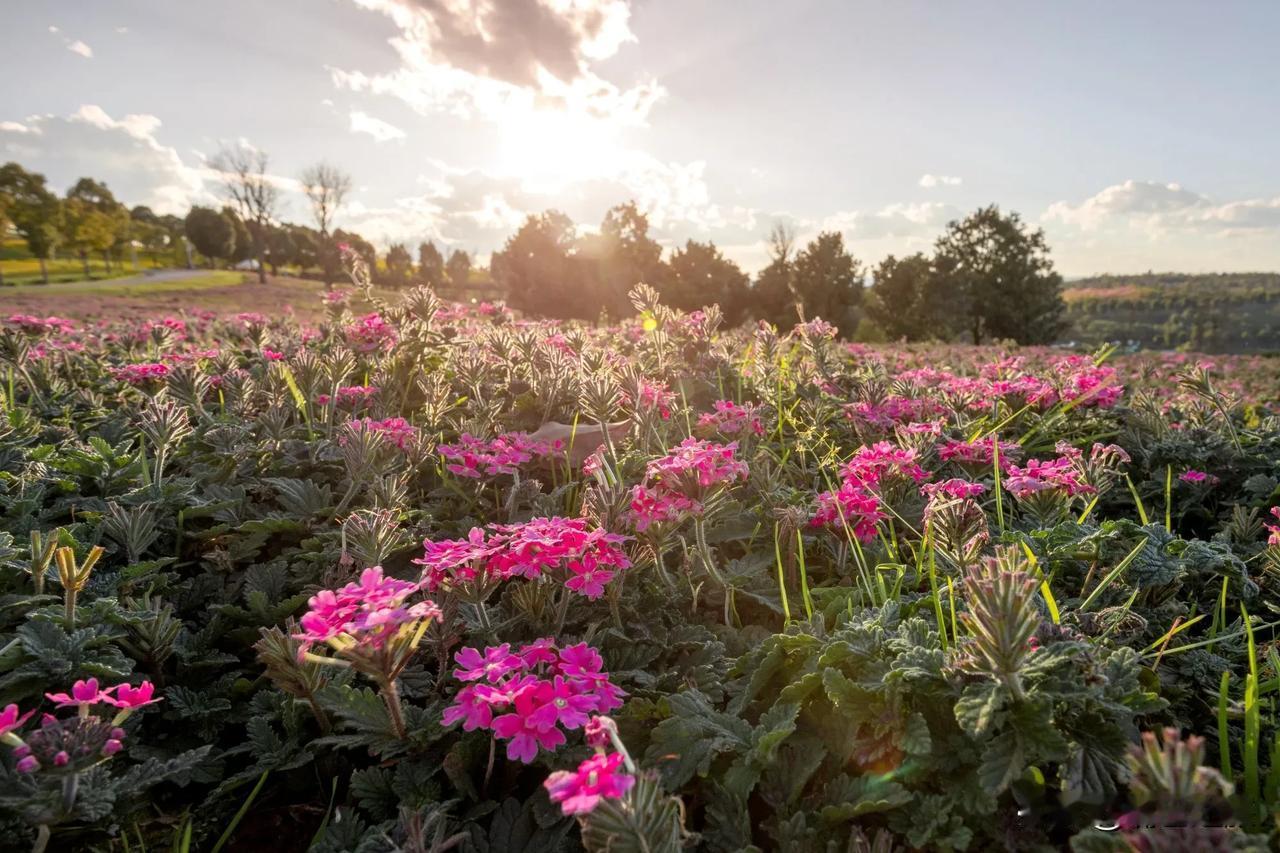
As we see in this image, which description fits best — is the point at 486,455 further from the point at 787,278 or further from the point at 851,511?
the point at 787,278

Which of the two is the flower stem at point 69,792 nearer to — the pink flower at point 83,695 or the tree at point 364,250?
the pink flower at point 83,695

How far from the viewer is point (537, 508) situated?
2637 mm

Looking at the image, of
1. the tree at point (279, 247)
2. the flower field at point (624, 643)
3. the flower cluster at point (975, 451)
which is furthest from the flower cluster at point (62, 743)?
the tree at point (279, 247)

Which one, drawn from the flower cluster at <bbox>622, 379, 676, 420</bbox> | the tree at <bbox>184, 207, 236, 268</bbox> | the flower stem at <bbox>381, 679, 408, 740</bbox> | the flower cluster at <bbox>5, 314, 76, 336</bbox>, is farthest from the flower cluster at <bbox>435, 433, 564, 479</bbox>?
the tree at <bbox>184, 207, 236, 268</bbox>

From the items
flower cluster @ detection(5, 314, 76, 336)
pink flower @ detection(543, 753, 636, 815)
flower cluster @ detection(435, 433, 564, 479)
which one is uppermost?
flower cluster @ detection(5, 314, 76, 336)

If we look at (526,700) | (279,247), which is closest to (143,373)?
(526,700)

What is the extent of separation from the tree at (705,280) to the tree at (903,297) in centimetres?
855

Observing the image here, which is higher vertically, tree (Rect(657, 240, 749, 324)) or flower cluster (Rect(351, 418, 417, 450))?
tree (Rect(657, 240, 749, 324))

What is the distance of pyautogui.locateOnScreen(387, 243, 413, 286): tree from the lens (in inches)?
2263

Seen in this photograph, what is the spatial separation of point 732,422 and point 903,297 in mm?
41505

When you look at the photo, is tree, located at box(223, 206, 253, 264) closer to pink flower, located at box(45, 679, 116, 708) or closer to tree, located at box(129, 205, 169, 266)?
tree, located at box(129, 205, 169, 266)

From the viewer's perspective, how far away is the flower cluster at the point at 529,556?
160 cm

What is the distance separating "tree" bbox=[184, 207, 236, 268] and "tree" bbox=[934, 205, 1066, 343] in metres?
74.5

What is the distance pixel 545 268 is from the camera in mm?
43000
